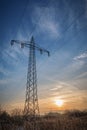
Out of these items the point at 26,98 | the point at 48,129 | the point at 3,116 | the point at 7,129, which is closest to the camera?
the point at 7,129

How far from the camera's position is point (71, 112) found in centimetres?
4819

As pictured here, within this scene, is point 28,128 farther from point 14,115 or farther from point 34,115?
point 34,115

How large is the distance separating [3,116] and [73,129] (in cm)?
1900

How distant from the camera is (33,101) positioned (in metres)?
24.7

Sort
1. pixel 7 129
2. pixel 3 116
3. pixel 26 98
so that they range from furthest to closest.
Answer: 1. pixel 3 116
2. pixel 26 98
3. pixel 7 129

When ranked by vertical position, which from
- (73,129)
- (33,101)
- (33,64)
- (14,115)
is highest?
(33,64)

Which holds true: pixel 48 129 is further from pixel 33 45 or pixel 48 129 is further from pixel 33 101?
pixel 33 45

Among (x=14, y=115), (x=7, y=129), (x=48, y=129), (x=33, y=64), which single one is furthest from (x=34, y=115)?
(x=7, y=129)

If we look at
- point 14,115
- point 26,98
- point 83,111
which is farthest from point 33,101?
point 83,111

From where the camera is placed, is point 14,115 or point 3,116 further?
point 3,116

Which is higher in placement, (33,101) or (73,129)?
(33,101)

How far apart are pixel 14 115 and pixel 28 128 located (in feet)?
21.4

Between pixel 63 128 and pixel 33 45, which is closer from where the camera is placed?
pixel 63 128

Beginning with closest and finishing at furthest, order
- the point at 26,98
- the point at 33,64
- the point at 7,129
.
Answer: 1. the point at 7,129
2. the point at 26,98
3. the point at 33,64
